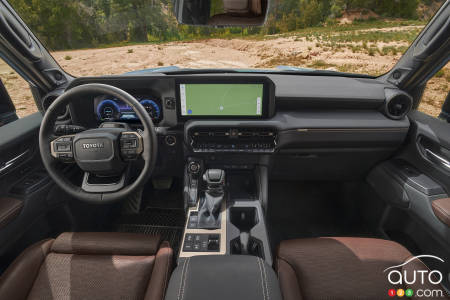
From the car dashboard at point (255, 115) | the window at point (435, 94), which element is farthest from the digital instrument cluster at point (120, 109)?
the window at point (435, 94)

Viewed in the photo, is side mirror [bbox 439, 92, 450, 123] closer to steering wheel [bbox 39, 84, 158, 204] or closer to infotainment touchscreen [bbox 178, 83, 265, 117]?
infotainment touchscreen [bbox 178, 83, 265, 117]

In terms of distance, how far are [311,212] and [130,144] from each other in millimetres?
2403

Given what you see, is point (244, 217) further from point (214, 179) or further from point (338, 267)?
point (338, 267)

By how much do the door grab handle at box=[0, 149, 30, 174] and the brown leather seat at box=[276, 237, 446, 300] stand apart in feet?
6.51

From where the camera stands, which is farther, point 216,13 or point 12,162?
point 12,162

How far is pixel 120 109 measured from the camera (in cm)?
226

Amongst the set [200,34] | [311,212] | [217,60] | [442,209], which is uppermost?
[200,34]

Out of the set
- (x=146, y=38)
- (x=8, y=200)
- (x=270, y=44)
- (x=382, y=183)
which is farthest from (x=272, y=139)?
(x=270, y=44)

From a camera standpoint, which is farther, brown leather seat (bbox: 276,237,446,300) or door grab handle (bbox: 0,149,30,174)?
door grab handle (bbox: 0,149,30,174)

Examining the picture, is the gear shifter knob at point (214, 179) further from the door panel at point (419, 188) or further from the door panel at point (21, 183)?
the door panel at point (419, 188)

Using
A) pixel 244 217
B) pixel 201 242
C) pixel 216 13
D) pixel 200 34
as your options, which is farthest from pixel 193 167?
pixel 216 13

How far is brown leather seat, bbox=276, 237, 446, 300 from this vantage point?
149cm

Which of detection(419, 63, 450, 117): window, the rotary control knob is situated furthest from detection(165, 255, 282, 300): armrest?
detection(419, 63, 450, 117): window

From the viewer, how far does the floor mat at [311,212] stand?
292 cm
